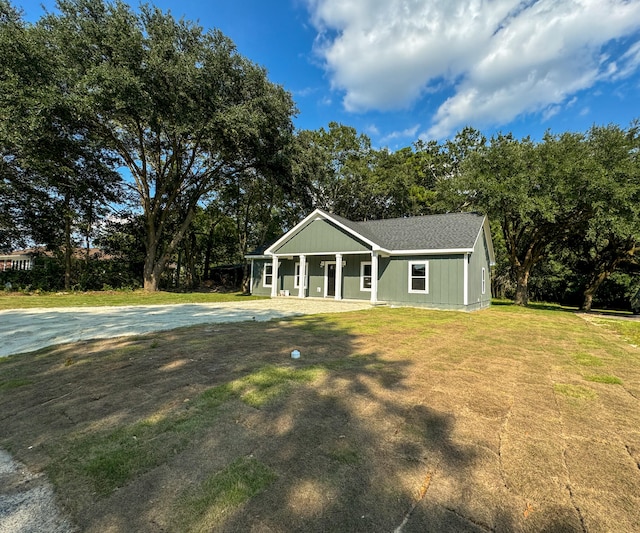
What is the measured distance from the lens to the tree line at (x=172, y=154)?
13.5 m

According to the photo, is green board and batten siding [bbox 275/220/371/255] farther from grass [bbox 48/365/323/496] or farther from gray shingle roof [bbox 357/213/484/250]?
grass [bbox 48/365/323/496]

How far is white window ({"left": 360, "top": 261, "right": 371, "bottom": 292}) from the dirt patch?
10.9m

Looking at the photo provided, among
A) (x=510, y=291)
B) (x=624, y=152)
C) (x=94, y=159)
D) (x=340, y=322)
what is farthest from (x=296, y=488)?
(x=510, y=291)

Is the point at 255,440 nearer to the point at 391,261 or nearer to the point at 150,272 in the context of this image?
the point at 391,261

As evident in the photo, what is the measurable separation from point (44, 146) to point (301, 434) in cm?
1960

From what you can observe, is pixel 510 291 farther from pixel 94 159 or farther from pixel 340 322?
pixel 94 159

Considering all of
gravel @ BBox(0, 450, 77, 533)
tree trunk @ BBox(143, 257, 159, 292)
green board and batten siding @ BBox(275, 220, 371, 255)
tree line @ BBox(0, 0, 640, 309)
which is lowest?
gravel @ BBox(0, 450, 77, 533)

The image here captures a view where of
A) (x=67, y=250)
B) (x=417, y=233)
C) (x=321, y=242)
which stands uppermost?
(x=417, y=233)

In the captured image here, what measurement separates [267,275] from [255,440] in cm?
1828

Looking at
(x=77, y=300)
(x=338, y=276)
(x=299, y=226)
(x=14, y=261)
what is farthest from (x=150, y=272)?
(x=14, y=261)

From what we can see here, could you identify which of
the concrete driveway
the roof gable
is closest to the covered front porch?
the roof gable

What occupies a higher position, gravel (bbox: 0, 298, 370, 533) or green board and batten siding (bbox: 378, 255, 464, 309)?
green board and batten siding (bbox: 378, 255, 464, 309)

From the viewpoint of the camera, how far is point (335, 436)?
97.4 inches

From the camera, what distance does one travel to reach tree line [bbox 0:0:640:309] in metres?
13.5
